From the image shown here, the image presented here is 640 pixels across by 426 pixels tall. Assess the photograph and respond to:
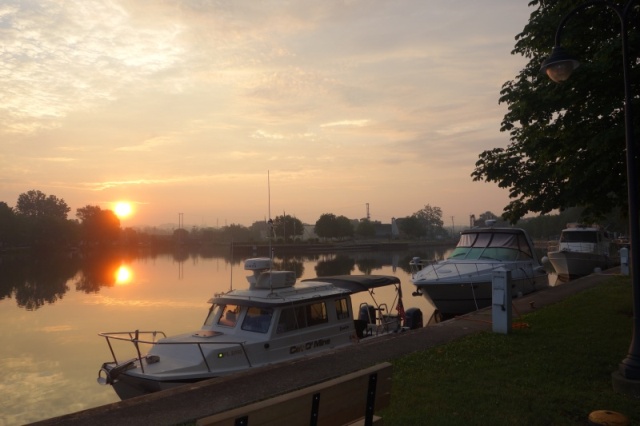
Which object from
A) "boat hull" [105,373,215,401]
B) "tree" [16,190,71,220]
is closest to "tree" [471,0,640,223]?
"boat hull" [105,373,215,401]

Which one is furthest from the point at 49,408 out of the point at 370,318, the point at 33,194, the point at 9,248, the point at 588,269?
the point at 33,194

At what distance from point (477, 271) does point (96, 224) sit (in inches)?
5122

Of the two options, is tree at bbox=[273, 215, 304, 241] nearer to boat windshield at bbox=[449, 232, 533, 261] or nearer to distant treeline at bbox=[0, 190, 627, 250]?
distant treeline at bbox=[0, 190, 627, 250]

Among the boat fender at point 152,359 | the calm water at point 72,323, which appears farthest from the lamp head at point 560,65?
the boat fender at point 152,359

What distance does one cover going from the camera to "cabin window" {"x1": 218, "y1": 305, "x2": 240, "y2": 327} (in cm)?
1269

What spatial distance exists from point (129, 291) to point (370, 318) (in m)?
28.1

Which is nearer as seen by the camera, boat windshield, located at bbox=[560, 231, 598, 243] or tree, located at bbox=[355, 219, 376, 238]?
boat windshield, located at bbox=[560, 231, 598, 243]

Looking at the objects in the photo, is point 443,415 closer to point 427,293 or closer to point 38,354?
point 427,293

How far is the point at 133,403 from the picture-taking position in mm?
7812

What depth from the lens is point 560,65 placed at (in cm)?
800

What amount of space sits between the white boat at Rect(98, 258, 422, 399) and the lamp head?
758cm

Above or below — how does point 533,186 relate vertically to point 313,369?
above

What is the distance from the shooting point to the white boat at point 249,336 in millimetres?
10836

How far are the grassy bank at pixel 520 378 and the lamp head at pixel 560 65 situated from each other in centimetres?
489
